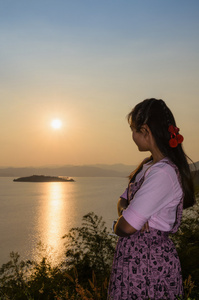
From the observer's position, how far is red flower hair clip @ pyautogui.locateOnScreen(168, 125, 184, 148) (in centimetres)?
198

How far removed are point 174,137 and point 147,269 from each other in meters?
0.87

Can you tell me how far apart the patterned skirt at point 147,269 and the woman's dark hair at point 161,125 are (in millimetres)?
412

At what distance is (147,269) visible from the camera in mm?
1972

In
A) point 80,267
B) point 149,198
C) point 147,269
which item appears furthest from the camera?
point 80,267

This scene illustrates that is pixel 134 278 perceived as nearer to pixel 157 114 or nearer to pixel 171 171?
pixel 171 171

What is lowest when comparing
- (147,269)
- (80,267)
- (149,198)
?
(80,267)

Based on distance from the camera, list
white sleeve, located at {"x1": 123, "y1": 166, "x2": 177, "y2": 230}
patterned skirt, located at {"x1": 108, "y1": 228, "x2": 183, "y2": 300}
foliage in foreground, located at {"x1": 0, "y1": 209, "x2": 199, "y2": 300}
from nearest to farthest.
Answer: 1. white sleeve, located at {"x1": 123, "y1": 166, "x2": 177, "y2": 230}
2. patterned skirt, located at {"x1": 108, "y1": 228, "x2": 183, "y2": 300}
3. foliage in foreground, located at {"x1": 0, "y1": 209, "x2": 199, "y2": 300}

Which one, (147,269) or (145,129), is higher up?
(145,129)

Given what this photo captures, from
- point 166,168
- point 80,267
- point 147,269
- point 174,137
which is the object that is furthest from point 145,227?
point 80,267

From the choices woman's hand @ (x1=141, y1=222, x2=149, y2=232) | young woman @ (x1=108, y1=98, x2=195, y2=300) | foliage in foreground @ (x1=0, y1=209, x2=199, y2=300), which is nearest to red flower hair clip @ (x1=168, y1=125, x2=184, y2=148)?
young woman @ (x1=108, y1=98, x2=195, y2=300)

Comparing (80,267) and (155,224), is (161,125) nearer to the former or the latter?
(155,224)

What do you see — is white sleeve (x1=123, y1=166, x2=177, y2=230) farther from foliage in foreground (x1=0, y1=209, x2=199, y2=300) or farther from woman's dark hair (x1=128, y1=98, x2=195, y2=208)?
foliage in foreground (x1=0, y1=209, x2=199, y2=300)

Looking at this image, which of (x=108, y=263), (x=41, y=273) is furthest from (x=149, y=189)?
(x=108, y=263)

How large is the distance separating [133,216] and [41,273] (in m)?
7.35
